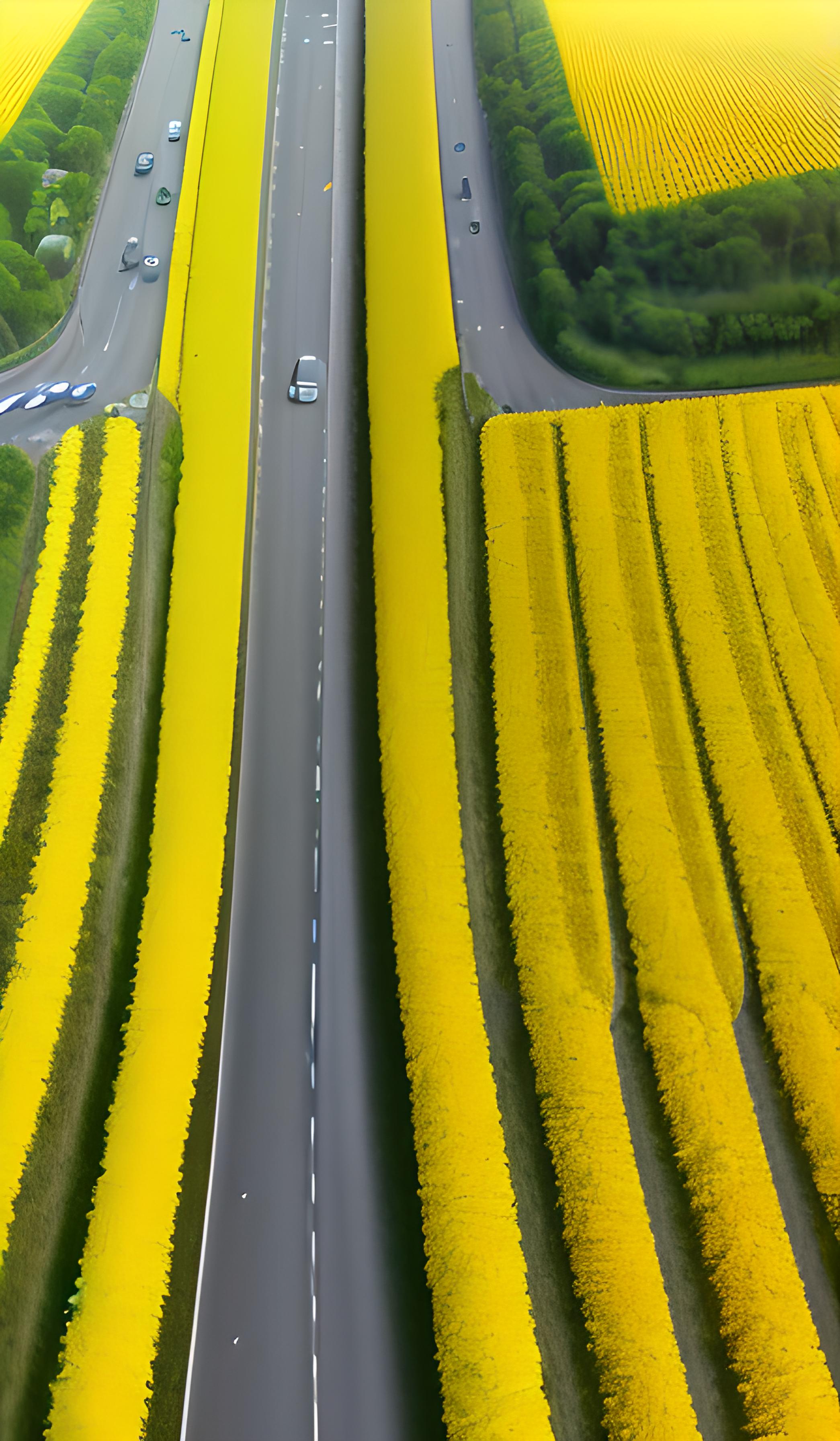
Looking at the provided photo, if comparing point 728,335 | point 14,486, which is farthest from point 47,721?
point 728,335

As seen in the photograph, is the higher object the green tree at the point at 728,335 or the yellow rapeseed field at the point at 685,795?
the green tree at the point at 728,335

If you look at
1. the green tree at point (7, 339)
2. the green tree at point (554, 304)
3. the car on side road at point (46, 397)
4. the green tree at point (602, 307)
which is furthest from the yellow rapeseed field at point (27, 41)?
the green tree at point (602, 307)

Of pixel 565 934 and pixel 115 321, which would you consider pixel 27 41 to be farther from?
pixel 565 934

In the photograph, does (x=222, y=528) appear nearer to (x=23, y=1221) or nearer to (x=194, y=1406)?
(x=23, y=1221)

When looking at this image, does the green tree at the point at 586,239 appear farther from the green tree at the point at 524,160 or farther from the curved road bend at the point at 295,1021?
the curved road bend at the point at 295,1021

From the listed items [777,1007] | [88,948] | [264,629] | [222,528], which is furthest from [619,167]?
[88,948]

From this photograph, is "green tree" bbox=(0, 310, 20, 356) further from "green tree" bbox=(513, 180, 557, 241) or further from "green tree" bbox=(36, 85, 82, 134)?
"green tree" bbox=(513, 180, 557, 241)
